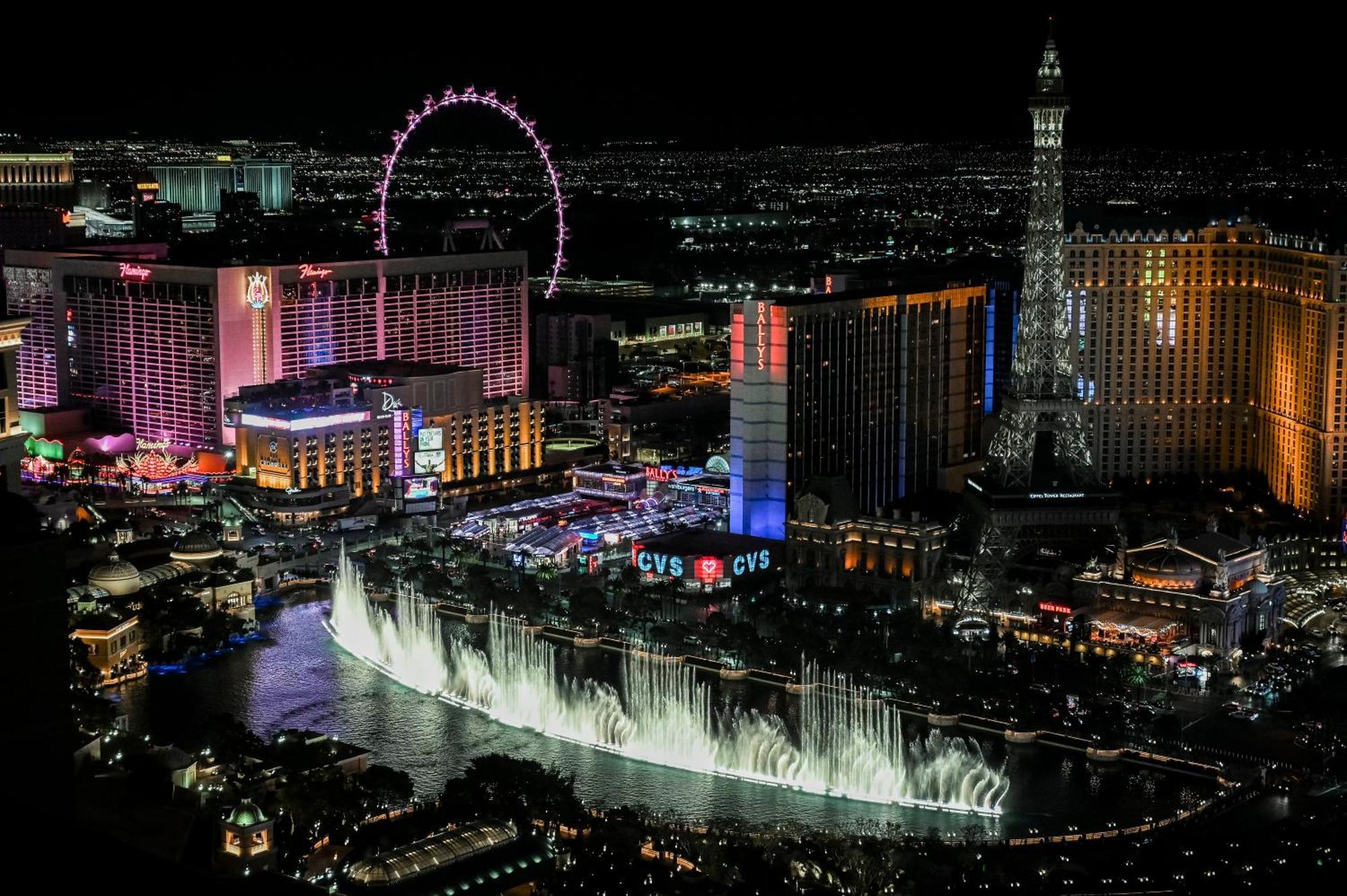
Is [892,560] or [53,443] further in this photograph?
[53,443]

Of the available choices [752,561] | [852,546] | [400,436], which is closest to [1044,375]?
[852,546]

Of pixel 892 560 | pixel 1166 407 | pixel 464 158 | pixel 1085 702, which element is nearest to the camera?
pixel 1085 702

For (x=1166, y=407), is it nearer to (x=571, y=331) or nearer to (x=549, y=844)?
(x=571, y=331)

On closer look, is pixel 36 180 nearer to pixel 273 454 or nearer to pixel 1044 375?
pixel 273 454

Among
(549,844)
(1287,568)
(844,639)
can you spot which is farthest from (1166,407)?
(549,844)

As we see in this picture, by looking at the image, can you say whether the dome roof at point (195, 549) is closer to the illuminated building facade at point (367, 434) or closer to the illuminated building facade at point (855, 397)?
the illuminated building facade at point (367, 434)

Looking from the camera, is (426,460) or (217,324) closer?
(426,460)
